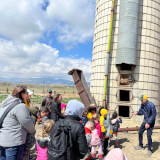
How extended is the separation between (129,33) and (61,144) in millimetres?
8354

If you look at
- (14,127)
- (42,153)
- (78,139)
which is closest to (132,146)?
(42,153)

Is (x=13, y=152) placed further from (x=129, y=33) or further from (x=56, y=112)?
(x=129, y=33)

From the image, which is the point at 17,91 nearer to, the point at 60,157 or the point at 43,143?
the point at 43,143

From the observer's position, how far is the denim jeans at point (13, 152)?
106 inches

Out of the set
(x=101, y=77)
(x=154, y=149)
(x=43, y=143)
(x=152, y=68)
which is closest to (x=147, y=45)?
(x=152, y=68)

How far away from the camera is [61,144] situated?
2143 millimetres

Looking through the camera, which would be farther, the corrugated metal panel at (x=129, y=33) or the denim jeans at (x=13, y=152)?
the corrugated metal panel at (x=129, y=33)

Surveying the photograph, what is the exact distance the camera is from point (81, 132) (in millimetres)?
2172

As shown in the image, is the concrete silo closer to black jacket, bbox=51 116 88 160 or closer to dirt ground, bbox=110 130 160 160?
dirt ground, bbox=110 130 160 160

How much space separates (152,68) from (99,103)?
13.2 ft

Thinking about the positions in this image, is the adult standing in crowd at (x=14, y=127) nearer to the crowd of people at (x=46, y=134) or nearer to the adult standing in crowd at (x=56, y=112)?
the crowd of people at (x=46, y=134)

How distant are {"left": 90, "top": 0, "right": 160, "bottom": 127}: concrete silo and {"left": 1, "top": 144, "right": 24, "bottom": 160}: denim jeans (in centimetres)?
726

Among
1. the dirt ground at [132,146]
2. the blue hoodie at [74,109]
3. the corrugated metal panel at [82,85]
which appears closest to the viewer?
the blue hoodie at [74,109]

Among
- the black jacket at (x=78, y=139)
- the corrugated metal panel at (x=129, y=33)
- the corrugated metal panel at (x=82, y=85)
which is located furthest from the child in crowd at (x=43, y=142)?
the corrugated metal panel at (x=129, y=33)
